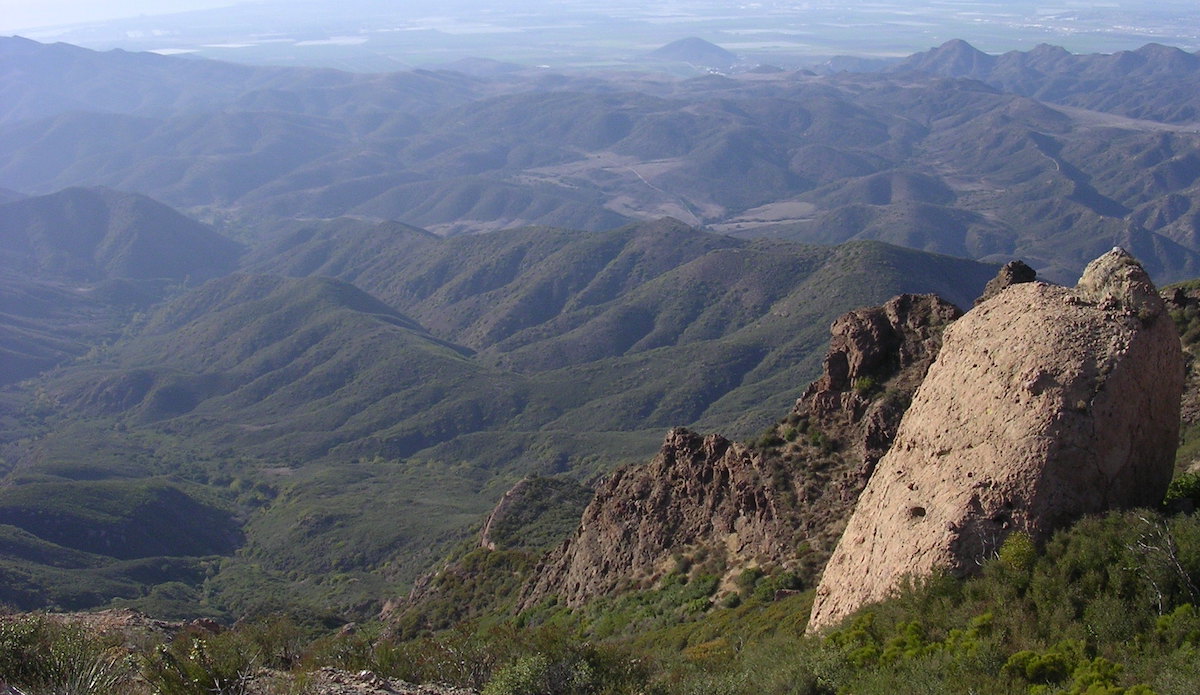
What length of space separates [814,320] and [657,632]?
99.2 m

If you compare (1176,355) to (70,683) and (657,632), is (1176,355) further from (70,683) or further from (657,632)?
(70,683)

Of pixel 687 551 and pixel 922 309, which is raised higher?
pixel 922 309

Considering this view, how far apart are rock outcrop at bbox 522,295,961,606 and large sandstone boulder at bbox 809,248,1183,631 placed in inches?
404

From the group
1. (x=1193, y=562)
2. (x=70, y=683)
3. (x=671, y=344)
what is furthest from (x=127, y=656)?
(x=671, y=344)

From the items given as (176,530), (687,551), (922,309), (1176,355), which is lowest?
(176,530)

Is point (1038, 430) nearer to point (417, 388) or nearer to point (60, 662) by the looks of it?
point (60, 662)

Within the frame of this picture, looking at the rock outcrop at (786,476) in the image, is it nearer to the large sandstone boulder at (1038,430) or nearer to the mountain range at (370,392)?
the large sandstone boulder at (1038,430)

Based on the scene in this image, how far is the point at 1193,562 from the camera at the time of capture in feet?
49.5

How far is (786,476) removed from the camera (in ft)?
103

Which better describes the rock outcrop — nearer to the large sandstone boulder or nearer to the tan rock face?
the tan rock face

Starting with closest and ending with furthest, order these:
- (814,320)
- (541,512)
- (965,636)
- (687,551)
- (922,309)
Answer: (965,636) < (922,309) < (687,551) < (541,512) < (814,320)

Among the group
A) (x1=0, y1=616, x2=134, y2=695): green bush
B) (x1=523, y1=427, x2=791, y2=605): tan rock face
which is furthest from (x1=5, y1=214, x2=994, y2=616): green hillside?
(x1=0, y1=616, x2=134, y2=695): green bush

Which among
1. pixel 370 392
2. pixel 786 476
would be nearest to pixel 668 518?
Result: pixel 786 476

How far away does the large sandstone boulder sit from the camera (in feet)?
54.1
